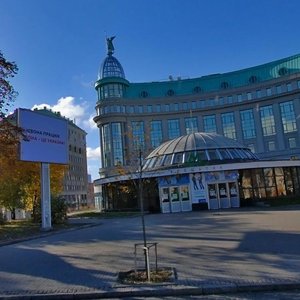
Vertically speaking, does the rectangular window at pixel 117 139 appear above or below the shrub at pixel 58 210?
above

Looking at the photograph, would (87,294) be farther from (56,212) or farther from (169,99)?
(169,99)

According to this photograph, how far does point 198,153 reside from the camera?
135 feet

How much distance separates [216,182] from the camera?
3631cm

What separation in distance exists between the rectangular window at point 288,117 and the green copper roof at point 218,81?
22.9ft

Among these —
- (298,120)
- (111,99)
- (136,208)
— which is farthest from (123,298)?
(111,99)

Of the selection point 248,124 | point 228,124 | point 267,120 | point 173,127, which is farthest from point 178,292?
point 173,127

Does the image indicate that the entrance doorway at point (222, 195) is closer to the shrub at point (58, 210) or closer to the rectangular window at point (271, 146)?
the shrub at point (58, 210)

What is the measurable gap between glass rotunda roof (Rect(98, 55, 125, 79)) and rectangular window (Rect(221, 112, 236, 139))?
91.4 feet

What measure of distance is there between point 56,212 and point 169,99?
6823 centimetres

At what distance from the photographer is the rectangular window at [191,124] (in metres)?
89.2

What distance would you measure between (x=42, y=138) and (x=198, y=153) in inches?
871

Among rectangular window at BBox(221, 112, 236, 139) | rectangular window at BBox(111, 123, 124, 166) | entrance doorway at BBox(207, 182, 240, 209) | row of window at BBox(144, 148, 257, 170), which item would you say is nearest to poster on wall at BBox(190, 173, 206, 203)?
entrance doorway at BBox(207, 182, 240, 209)

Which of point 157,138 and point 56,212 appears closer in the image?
point 56,212

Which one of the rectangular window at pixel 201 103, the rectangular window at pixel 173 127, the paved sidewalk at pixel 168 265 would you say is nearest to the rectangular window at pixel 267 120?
the rectangular window at pixel 201 103
